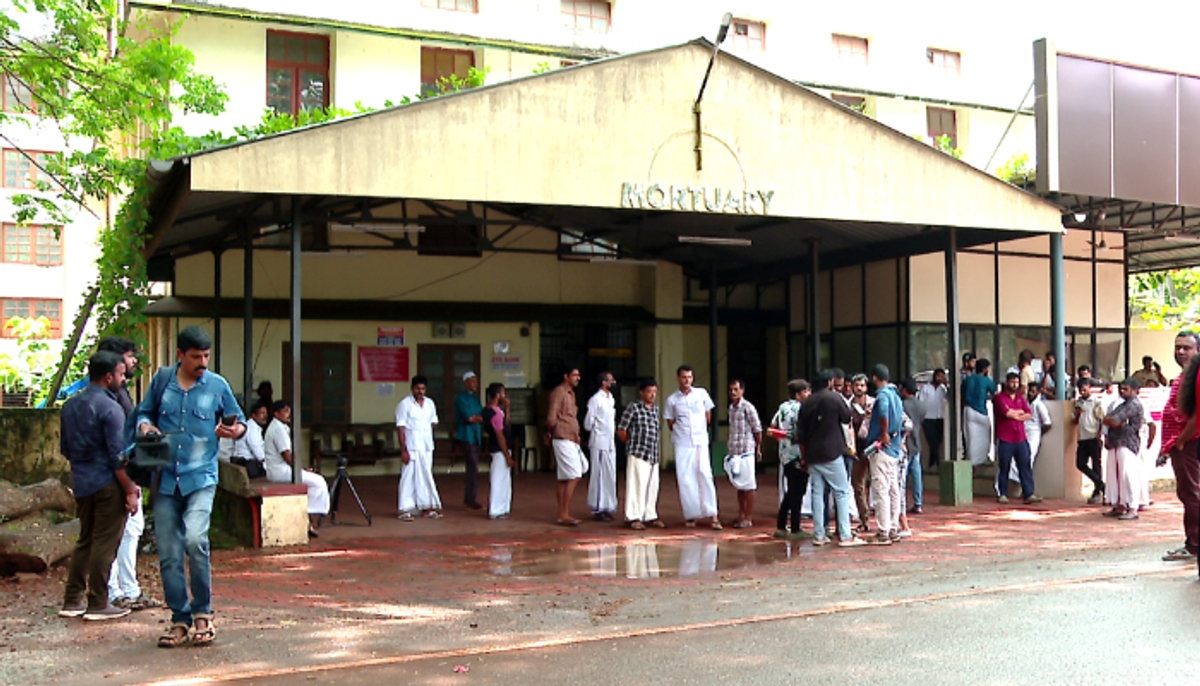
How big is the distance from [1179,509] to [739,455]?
600cm

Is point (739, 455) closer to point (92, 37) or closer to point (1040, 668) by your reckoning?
point (1040, 668)

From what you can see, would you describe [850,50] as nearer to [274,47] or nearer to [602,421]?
[274,47]

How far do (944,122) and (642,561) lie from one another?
2348 centimetres

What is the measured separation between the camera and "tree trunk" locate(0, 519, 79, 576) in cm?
935

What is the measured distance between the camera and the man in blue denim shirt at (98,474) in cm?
751

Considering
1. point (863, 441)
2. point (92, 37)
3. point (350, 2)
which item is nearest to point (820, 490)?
point (863, 441)

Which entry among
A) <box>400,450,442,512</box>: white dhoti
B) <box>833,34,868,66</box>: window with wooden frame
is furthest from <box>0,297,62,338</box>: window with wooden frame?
<box>400,450,442,512</box>: white dhoti

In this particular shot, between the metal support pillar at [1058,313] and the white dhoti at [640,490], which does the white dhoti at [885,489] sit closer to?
the white dhoti at [640,490]

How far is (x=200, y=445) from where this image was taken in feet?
21.9

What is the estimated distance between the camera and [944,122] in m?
30.7

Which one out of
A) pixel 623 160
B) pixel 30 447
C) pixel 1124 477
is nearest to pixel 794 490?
pixel 623 160

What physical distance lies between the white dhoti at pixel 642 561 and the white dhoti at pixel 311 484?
3316 mm

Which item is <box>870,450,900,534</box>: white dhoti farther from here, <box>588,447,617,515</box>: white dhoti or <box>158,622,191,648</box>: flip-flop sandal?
<box>158,622,191,648</box>: flip-flop sandal

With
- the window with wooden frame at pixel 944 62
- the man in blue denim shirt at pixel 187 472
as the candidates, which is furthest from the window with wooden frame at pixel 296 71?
the man in blue denim shirt at pixel 187 472
